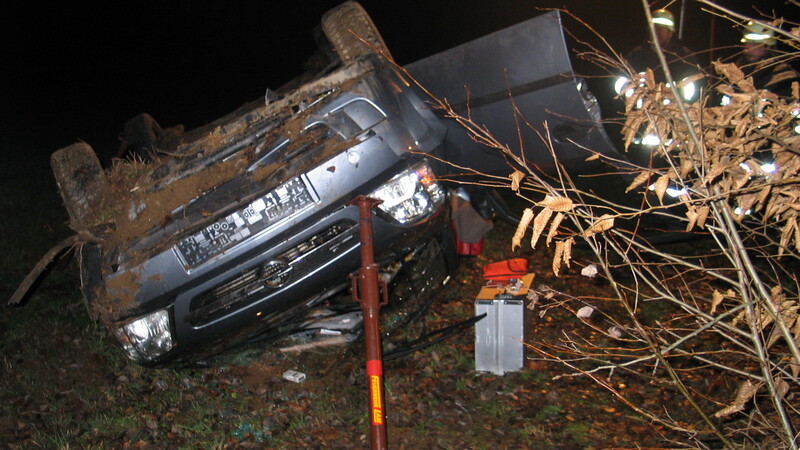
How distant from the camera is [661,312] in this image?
5332mm

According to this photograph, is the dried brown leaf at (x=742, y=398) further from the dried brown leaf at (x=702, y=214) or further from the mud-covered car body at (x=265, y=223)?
the mud-covered car body at (x=265, y=223)

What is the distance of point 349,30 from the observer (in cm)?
465

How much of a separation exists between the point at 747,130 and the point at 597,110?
1858mm

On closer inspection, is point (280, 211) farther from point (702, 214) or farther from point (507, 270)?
point (702, 214)

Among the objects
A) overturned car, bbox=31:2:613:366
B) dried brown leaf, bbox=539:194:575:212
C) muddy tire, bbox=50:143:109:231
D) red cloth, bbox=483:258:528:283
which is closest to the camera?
dried brown leaf, bbox=539:194:575:212

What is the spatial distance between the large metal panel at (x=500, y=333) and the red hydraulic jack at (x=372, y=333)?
132 centimetres

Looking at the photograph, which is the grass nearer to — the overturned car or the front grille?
the overturned car

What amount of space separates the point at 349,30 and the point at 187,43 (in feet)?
63.0

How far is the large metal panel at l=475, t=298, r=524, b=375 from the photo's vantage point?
177 inches

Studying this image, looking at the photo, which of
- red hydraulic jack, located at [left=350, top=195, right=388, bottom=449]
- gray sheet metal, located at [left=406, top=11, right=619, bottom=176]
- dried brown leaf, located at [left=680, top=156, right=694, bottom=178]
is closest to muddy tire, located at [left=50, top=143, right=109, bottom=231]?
Answer: red hydraulic jack, located at [left=350, top=195, right=388, bottom=449]

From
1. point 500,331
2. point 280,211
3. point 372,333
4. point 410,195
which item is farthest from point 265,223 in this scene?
point 500,331

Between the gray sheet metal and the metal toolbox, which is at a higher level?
the gray sheet metal

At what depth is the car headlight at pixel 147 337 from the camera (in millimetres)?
4168

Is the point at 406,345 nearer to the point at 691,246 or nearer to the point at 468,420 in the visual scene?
the point at 468,420
